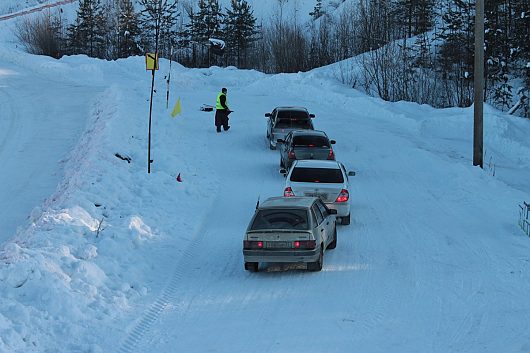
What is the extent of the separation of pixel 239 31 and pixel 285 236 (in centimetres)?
7106

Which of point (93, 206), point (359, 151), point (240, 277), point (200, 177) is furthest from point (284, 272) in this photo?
point (359, 151)

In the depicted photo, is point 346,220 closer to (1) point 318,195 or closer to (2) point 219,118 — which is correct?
(1) point 318,195

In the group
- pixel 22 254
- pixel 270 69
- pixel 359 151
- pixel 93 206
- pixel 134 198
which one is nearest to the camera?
pixel 22 254

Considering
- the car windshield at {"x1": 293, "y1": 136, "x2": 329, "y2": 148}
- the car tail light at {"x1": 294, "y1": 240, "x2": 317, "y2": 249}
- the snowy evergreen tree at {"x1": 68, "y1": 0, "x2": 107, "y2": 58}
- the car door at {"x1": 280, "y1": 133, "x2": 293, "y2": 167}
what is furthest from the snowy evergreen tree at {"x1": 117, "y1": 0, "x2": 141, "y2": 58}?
the car tail light at {"x1": 294, "y1": 240, "x2": 317, "y2": 249}

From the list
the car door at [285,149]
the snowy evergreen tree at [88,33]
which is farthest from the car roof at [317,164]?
the snowy evergreen tree at [88,33]

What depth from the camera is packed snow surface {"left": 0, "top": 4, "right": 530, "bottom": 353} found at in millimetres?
8844

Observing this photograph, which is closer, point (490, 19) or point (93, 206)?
point (93, 206)

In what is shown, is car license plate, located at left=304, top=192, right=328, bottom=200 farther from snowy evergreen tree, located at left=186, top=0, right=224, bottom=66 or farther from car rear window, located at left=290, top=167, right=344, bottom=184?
snowy evergreen tree, located at left=186, top=0, right=224, bottom=66

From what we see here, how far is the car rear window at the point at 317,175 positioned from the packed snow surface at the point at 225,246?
48.3 inches

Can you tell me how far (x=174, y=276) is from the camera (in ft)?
38.7

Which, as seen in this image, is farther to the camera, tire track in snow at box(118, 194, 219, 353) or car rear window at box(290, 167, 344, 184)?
car rear window at box(290, 167, 344, 184)

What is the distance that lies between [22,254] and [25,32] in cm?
7709

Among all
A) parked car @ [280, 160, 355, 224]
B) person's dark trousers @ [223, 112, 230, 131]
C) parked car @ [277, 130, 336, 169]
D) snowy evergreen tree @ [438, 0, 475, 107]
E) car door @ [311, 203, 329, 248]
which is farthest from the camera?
snowy evergreen tree @ [438, 0, 475, 107]

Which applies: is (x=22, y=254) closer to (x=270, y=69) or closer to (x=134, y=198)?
(x=134, y=198)
